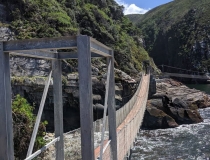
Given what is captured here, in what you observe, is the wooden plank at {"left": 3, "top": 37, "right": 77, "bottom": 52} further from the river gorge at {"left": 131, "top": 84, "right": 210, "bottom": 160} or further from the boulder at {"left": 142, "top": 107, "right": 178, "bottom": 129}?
the boulder at {"left": 142, "top": 107, "right": 178, "bottom": 129}

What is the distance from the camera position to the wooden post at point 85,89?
2.96 meters

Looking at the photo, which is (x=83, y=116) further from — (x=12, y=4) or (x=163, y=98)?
(x=163, y=98)

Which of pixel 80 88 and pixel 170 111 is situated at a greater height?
pixel 80 88

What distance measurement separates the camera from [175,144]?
550 inches

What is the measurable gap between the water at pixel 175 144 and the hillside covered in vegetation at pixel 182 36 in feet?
147

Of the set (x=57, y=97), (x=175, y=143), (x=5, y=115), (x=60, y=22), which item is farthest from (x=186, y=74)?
(x=5, y=115)

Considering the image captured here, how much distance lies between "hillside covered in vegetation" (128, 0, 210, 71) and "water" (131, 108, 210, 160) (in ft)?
147

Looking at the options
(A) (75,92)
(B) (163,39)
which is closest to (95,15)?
(A) (75,92)

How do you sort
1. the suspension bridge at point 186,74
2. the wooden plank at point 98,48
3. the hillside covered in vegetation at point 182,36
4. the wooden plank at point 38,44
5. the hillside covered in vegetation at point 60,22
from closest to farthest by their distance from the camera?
1. the wooden plank at point 38,44
2. the wooden plank at point 98,48
3. the hillside covered in vegetation at point 60,22
4. the suspension bridge at point 186,74
5. the hillside covered in vegetation at point 182,36

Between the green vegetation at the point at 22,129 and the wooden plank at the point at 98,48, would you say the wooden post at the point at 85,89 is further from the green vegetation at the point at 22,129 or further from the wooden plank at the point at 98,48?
the green vegetation at the point at 22,129

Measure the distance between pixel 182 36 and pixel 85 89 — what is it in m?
70.9

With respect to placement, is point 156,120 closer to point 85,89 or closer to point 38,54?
point 38,54

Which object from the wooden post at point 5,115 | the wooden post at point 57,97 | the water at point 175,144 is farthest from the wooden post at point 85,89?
the water at point 175,144

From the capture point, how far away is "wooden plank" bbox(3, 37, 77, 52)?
3151 mm
